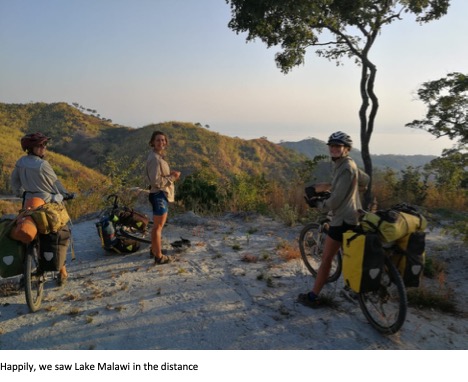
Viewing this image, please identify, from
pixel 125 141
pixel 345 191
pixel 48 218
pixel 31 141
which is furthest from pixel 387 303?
pixel 125 141

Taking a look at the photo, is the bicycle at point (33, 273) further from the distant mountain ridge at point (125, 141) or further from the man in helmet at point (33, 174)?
the distant mountain ridge at point (125, 141)

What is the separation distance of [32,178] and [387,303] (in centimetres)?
458

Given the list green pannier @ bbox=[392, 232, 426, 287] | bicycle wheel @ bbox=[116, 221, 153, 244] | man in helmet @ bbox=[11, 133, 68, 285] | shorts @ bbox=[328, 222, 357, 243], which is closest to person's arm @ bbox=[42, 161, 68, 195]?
man in helmet @ bbox=[11, 133, 68, 285]

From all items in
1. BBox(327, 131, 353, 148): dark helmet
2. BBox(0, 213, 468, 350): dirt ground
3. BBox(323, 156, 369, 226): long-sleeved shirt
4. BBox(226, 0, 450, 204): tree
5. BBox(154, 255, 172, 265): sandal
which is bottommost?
BBox(0, 213, 468, 350): dirt ground

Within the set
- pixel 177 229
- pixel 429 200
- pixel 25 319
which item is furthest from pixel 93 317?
pixel 429 200

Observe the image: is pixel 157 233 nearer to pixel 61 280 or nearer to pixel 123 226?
pixel 123 226

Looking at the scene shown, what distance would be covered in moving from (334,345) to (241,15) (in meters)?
9.84

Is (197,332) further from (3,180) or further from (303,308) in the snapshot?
(3,180)

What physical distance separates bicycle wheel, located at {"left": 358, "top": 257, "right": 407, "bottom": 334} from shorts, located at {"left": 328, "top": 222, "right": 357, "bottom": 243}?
1.84 feet

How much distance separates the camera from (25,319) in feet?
13.2

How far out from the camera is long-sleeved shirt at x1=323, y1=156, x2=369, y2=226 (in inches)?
151

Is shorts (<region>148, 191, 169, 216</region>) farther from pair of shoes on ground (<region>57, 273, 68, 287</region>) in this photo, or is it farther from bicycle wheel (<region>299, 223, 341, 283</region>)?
bicycle wheel (<region>299, 223, 341, 283</region>)

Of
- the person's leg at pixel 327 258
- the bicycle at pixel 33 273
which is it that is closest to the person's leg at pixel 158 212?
the bicycle at pixel 33 273

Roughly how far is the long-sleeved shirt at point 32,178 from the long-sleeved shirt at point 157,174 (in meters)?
1.33
